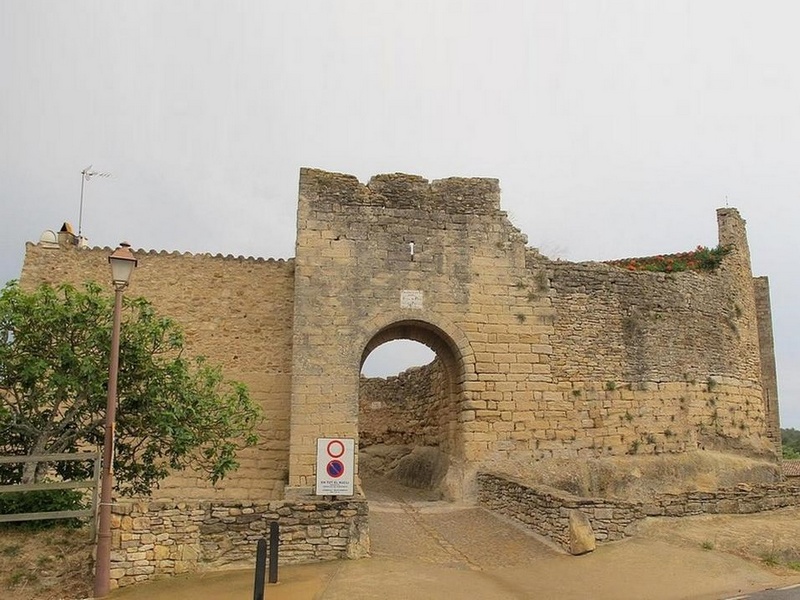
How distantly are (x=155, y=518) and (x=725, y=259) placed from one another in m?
15.2

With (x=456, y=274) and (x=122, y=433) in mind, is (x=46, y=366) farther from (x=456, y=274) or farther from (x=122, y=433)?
(x=456, y=274)

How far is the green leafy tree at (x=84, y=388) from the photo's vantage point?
940 centimetres

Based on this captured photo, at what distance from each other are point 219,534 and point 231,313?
6347 mm

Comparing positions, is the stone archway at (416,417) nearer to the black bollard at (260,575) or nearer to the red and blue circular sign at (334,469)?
the red and blue circular sign at (334,469)

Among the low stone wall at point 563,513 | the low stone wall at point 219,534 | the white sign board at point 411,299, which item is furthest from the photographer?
the white sign board at point 411,299

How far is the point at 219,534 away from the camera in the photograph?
30.6 ft

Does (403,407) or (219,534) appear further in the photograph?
(403,407)

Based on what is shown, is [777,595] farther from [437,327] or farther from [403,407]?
[403,407]

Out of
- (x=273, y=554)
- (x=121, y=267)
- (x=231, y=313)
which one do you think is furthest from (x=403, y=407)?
(x=121, y=267)

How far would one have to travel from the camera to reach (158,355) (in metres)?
11.5

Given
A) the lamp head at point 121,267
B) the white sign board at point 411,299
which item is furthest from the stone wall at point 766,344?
the lamp head at point 121,267

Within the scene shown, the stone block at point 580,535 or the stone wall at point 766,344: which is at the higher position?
the stone wall at point 766,344

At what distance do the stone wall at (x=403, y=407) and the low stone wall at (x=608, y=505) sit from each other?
5.83 metres

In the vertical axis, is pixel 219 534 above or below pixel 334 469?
below
